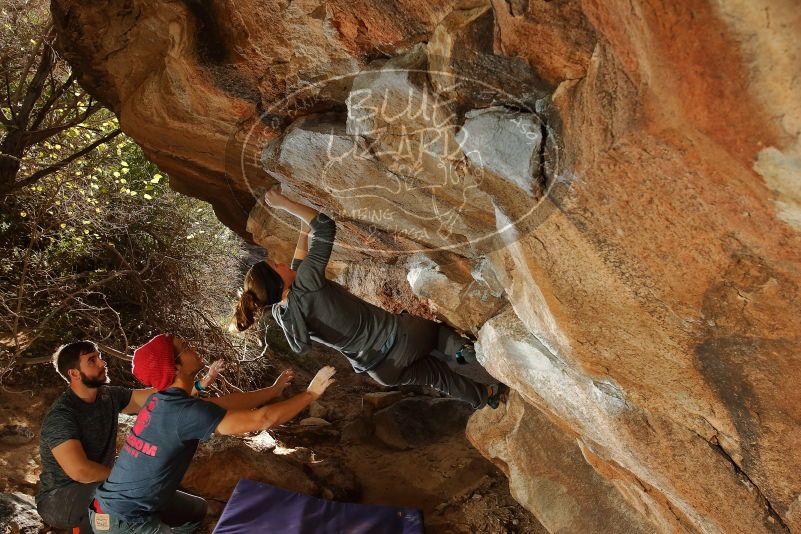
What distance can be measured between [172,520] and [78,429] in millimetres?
832

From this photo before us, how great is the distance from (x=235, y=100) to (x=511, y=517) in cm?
402

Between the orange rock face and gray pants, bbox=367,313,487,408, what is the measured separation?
245 millimetres

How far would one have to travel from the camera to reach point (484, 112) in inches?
97.7

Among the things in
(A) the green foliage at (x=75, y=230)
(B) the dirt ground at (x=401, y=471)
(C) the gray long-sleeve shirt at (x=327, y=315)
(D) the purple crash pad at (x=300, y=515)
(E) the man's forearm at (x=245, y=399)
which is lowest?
(B) the dirt ground at (x=401, y=471)

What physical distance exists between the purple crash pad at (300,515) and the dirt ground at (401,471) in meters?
0.41

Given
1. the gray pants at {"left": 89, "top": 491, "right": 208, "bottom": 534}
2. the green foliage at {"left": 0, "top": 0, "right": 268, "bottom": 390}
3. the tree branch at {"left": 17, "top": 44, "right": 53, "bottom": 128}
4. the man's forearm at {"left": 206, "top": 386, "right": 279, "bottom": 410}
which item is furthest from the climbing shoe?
the tree branch at {"left": 17, "top": 44, "right": 53, "bottom": 128}

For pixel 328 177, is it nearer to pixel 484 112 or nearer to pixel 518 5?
pixel 484 112

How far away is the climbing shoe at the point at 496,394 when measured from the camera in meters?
4.57

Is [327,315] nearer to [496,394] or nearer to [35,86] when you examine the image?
[496,394]

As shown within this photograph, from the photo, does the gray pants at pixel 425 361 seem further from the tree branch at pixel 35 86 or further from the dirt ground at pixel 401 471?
the tree branch at pixel 35 86

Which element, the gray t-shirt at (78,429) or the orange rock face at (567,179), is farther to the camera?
the gray t-shirt at (78,429)

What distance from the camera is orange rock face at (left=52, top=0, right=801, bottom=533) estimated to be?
1.68 m

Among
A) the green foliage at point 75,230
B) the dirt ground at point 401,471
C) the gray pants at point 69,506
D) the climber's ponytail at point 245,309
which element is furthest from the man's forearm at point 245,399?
the green foliage at point 75,230

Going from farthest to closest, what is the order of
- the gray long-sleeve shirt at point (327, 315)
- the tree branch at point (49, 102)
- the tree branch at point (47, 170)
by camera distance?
the tree branch at point (49, 102), the tree branch at point (47, 170), the gray long-sleeve shirt at point (327, 315)
